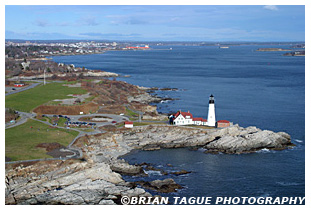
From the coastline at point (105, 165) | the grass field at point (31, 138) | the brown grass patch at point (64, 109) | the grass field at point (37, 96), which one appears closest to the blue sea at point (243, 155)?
the coastline at point (105, 165)

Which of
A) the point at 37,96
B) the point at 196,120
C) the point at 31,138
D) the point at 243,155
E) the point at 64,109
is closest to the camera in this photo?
the point at 243,155

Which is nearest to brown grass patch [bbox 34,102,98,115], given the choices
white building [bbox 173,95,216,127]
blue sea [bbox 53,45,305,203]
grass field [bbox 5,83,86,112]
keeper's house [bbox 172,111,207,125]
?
grass field [bbox 5,83,86,112]

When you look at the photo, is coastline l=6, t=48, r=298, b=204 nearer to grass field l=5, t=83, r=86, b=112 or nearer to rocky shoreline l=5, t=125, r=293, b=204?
rocky shoreline l=5, t=125, r=293, b=204

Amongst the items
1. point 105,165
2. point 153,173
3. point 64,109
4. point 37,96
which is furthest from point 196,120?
point 37,96

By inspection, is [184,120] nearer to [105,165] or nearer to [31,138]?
[105,165]

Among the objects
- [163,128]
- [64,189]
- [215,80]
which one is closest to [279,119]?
[163,128]

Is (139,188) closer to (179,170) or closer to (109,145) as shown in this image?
(179,170)
